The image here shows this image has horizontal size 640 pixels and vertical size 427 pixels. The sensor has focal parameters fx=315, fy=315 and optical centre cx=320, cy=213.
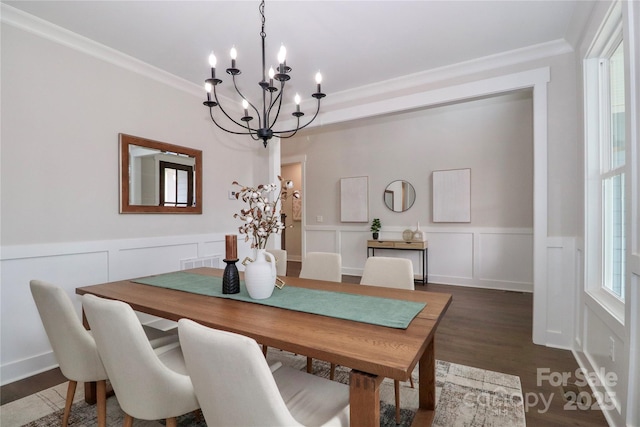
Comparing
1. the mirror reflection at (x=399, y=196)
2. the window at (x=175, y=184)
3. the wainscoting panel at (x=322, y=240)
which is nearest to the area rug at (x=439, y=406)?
the window at (x=175, y=184)

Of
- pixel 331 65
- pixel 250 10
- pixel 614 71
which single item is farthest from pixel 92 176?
pixel 614 71

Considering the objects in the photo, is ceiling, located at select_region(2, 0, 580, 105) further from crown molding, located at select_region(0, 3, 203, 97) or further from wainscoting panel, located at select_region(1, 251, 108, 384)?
wainscoting panel, located at select_region(1, 251, 108, 384)

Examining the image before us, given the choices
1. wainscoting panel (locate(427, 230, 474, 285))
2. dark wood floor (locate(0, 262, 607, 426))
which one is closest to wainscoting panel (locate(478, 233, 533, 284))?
wainscoting panel (locate(427, 230, 474, 285))

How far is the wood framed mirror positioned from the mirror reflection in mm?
3353

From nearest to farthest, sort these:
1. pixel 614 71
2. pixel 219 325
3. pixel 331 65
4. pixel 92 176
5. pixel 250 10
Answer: pixel 219 325, pixel 614 71, pixel 250 10, pixel 92 176, pixel 331 65

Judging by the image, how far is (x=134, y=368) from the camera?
3.94ft

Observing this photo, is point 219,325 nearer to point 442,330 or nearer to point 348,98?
point 442,330

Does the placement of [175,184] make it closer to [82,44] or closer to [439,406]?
[82,44]

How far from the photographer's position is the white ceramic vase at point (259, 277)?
1.69 meters

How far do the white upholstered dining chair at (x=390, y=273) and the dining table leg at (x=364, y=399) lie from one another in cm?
118

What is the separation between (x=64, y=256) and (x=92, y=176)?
0.69m

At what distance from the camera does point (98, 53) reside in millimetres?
2738

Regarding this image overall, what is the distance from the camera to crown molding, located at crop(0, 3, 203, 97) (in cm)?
227

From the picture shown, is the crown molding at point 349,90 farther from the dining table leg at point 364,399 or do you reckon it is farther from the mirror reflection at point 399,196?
the dining table leg at point 364,399
